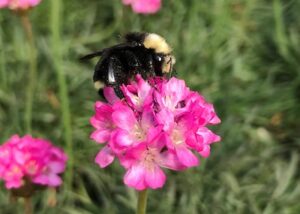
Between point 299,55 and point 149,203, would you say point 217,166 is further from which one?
point 299,55

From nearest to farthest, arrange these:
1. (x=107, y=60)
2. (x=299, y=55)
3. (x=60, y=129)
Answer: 1. (x=107, y=60)
2. (x=60, y=129)
3. (x=299, y=55)

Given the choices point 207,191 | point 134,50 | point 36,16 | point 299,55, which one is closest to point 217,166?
point 207,191

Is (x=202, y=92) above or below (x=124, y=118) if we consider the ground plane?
below

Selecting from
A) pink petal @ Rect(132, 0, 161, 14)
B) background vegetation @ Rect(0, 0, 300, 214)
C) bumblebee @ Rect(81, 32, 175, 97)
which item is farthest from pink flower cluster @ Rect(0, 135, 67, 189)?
pink petal @ Rect(132, 0, 161, 14)

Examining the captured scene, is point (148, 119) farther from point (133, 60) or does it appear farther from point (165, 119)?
point (133, 60)

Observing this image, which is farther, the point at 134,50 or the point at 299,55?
the point at 299,55

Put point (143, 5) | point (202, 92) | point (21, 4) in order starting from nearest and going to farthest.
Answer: point (21, 4) < point (202, 92) < point (143, 5)

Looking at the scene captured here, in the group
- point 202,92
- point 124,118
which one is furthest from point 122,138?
point 202,92

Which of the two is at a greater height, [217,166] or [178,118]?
[178,118]

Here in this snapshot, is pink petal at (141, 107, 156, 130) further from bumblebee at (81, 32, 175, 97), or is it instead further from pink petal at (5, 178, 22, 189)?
pink petal at (5, 178, 22, 189)
